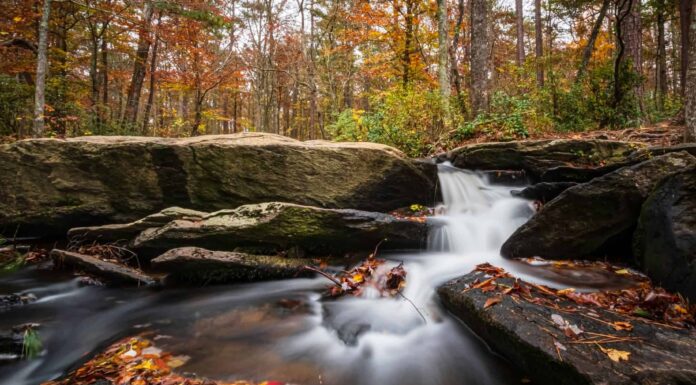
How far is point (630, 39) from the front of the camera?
31.0 ft

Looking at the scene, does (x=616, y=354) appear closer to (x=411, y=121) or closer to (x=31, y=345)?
(x=31, y=345)

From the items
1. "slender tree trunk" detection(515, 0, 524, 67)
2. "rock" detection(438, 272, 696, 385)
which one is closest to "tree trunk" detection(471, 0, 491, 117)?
"rock" detection(438, 272, 696, 385)

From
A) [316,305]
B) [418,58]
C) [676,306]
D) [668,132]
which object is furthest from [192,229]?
[418,58]

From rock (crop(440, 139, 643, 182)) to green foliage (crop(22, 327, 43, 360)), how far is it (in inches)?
278

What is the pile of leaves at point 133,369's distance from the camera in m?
2.24

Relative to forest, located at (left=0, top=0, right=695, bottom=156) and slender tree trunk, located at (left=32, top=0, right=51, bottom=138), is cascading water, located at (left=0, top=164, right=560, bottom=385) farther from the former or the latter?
slender tree trunk, located at (left=32, top=0, right=51, bottom=138)

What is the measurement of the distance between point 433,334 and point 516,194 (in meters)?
3.74

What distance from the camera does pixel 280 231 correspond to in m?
4.53

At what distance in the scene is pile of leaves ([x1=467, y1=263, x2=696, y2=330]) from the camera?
2.52m

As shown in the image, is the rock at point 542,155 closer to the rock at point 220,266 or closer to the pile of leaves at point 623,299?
the pile of leaves at point 623,299

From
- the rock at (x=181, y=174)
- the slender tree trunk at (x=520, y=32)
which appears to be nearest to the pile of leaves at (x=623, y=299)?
the rock at (x=181, y=174)

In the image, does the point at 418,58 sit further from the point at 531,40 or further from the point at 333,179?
the point at 531,40

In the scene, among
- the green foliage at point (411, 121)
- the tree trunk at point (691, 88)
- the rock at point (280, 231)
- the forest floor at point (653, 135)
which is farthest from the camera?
the green foliage at point (411, 121)

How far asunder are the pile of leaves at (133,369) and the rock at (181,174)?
3.31 meters
